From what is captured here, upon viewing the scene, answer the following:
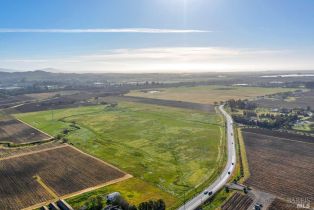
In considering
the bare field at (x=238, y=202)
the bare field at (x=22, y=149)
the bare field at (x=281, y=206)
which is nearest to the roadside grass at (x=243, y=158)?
the bare field at (x=238, y=202)

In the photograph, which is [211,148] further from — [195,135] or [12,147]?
[12,147]

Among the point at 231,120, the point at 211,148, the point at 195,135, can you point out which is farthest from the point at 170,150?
the point at 231,120

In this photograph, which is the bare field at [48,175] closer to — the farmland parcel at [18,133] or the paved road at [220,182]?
the farmland parcel at [18,133]

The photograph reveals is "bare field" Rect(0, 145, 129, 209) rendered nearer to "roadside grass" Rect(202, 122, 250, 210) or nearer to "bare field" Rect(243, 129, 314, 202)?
"roadside grass" Rect(202, 122, 250, 210)

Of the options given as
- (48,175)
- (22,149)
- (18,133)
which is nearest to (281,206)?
(48,175)

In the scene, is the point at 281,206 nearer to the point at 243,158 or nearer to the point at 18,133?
the point at 243,158

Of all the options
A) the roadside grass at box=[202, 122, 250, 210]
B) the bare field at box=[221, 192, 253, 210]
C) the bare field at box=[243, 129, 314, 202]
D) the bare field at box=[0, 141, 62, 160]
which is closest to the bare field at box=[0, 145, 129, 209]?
the bare field at box=[0, 141, 62, 160]
